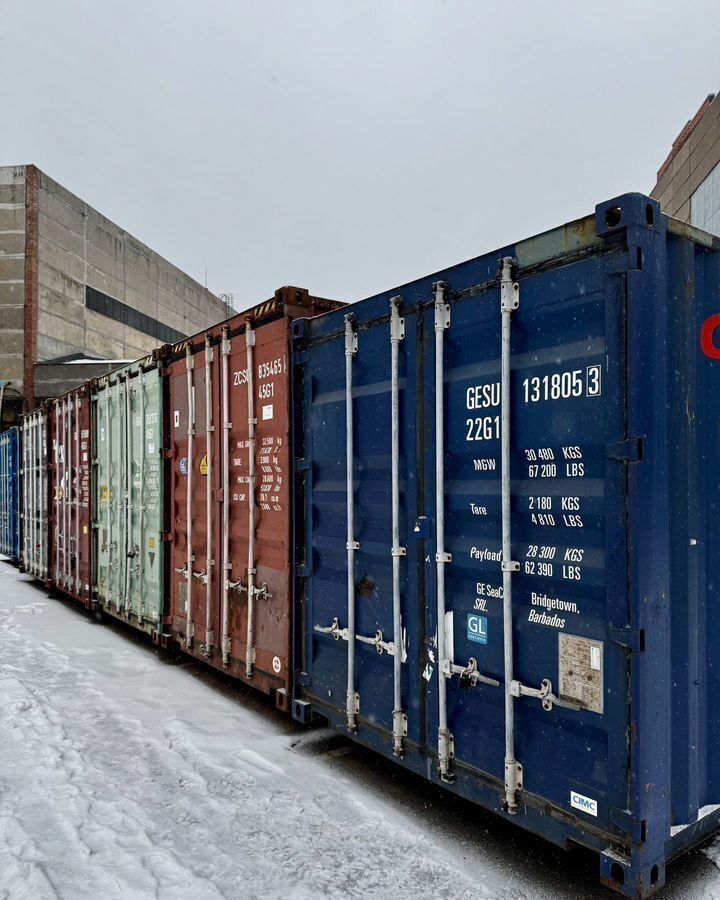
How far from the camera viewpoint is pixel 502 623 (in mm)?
3521

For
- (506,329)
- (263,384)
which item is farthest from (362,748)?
(506,329)

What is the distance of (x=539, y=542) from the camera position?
3.36 meters

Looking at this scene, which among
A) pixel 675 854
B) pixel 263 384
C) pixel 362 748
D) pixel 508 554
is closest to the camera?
pixel 675 854

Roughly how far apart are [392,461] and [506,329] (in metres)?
1.17

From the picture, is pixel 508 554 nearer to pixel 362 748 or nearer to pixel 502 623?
pixel 502 623

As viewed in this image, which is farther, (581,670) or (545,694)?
(545,694)

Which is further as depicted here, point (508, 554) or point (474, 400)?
point (474, 400)

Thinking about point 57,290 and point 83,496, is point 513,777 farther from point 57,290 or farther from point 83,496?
point 57,290

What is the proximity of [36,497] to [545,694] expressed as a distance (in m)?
11.8

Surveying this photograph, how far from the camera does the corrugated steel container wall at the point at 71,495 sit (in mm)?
10000

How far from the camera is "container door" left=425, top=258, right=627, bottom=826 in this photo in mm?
3066

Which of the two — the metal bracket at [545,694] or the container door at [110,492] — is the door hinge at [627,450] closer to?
the metal bracket at [545,694]

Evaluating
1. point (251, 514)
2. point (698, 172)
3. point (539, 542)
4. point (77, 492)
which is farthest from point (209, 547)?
point (698, 172)

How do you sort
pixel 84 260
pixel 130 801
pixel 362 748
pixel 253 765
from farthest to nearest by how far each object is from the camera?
pixel 84 260 < pixel 362 748 < pixel 253 765 < pixel 130 801
